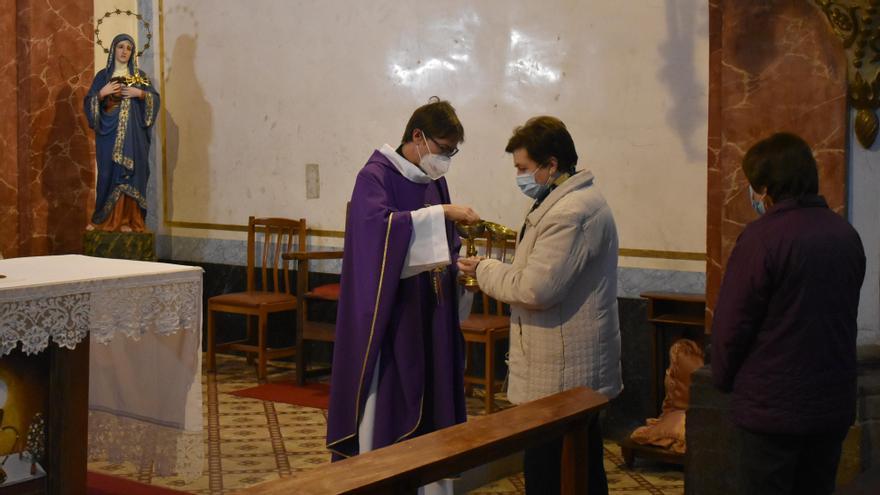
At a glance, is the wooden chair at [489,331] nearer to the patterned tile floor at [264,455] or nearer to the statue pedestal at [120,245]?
the patterned tile floor at [264,455]

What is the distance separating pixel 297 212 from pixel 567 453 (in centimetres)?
568

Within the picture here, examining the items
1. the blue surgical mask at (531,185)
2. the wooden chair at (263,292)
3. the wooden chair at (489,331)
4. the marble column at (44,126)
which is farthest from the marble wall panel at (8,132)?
the blue surgical mask at (531,185)

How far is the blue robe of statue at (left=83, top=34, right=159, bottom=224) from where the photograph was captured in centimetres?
823

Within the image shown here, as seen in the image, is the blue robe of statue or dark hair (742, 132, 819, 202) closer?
dark hair (742, 132, 819, 202)

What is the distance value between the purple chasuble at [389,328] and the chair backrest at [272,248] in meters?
3.98

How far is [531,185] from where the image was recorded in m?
3.76

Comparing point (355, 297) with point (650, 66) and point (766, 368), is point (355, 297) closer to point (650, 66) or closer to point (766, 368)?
point (766, 368)

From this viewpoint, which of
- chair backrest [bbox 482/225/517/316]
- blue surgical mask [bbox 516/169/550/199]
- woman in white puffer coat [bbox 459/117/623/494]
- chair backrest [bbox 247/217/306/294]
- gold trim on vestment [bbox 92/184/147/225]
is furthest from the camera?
gold trim on vestment [bbox 92/184/147/225]

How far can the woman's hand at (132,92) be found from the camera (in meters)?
8.21

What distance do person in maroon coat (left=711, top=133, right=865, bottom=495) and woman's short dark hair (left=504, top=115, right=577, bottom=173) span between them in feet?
2.45

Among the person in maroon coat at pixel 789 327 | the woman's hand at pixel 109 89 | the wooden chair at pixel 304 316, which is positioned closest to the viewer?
the person in maroon coat at pixel 789 327

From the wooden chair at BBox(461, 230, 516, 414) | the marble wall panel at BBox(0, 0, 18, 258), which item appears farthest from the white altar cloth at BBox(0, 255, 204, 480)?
the marble wall panel at BBox(0, 0, 18, 258)

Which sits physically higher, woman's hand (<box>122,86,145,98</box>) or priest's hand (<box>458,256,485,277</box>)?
woman's hand (<box>122,86,145,98</box>)

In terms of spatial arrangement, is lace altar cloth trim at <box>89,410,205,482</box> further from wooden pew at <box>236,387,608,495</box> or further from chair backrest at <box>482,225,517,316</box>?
chair backrest at <box>482,225,517,316</box>
